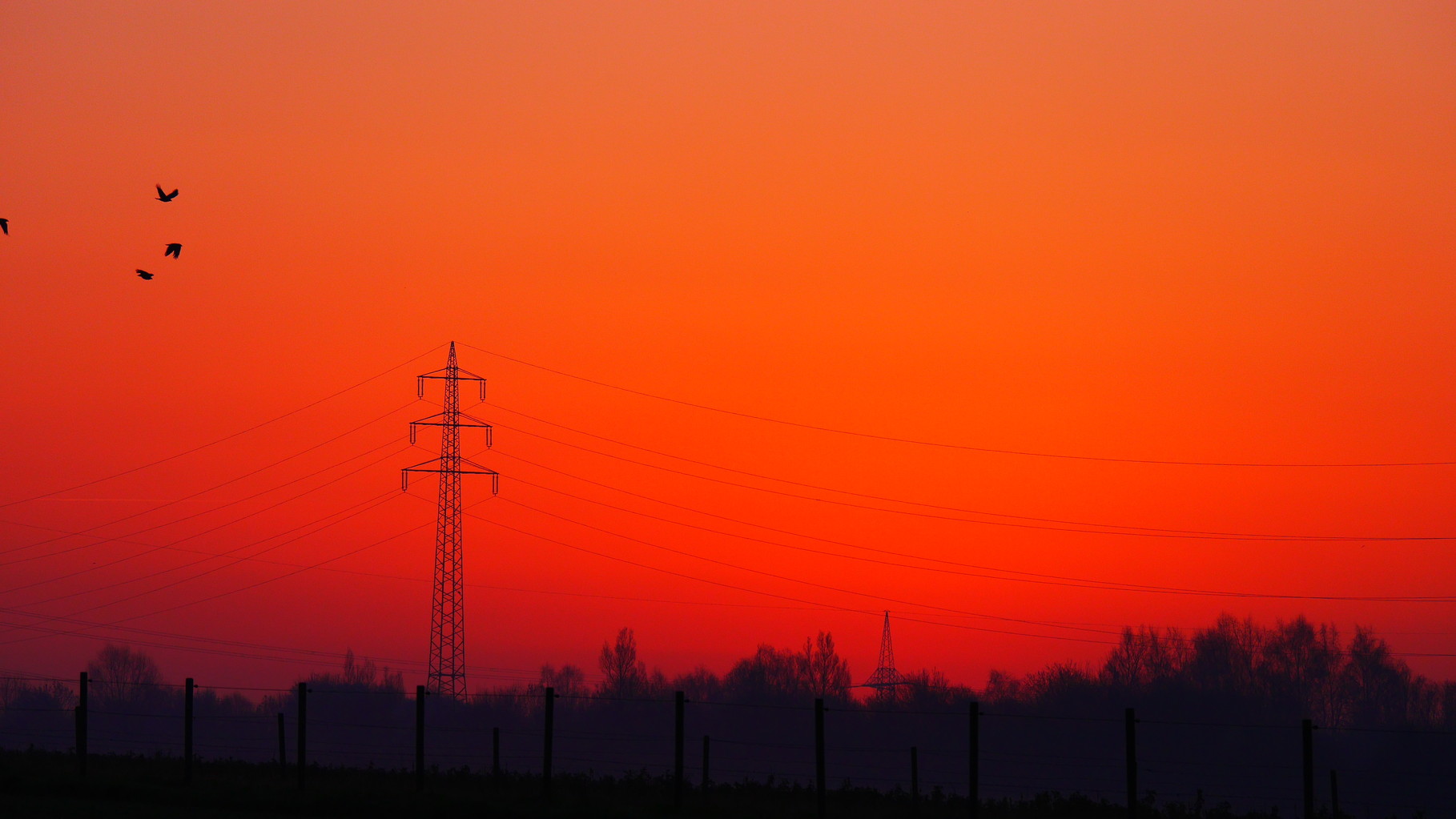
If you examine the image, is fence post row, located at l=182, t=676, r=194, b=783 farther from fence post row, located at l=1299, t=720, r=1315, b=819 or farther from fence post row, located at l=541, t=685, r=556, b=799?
fence post row, located at l=1299, t=720, r=1315, b=819

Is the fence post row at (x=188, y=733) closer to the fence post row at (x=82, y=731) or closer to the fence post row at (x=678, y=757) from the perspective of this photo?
the fence post row at (x=82, y=731)

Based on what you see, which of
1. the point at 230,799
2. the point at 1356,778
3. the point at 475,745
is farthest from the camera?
the point at 475,745

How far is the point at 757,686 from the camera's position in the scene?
431 feet

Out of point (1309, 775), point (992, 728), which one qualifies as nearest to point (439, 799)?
point (1309, 775)

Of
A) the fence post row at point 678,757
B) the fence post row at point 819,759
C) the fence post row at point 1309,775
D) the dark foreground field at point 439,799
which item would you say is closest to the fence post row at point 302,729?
the dark foreground field at point 439,799

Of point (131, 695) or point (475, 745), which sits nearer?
point (475, 745)

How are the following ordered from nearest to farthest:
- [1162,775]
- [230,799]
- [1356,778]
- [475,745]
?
1. [230,799]
2. [1356,778]
3. [1162,775]
4. [475,745]

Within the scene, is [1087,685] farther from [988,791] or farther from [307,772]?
[307,772]

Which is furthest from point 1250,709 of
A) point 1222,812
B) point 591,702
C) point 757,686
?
point 1222,812

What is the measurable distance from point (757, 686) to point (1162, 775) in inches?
1608

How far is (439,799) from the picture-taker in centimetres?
2816

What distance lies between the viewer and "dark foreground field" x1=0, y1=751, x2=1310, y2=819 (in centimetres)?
2725

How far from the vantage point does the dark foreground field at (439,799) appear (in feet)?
89.4

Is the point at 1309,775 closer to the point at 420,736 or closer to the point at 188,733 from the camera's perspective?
the point at 420,736
